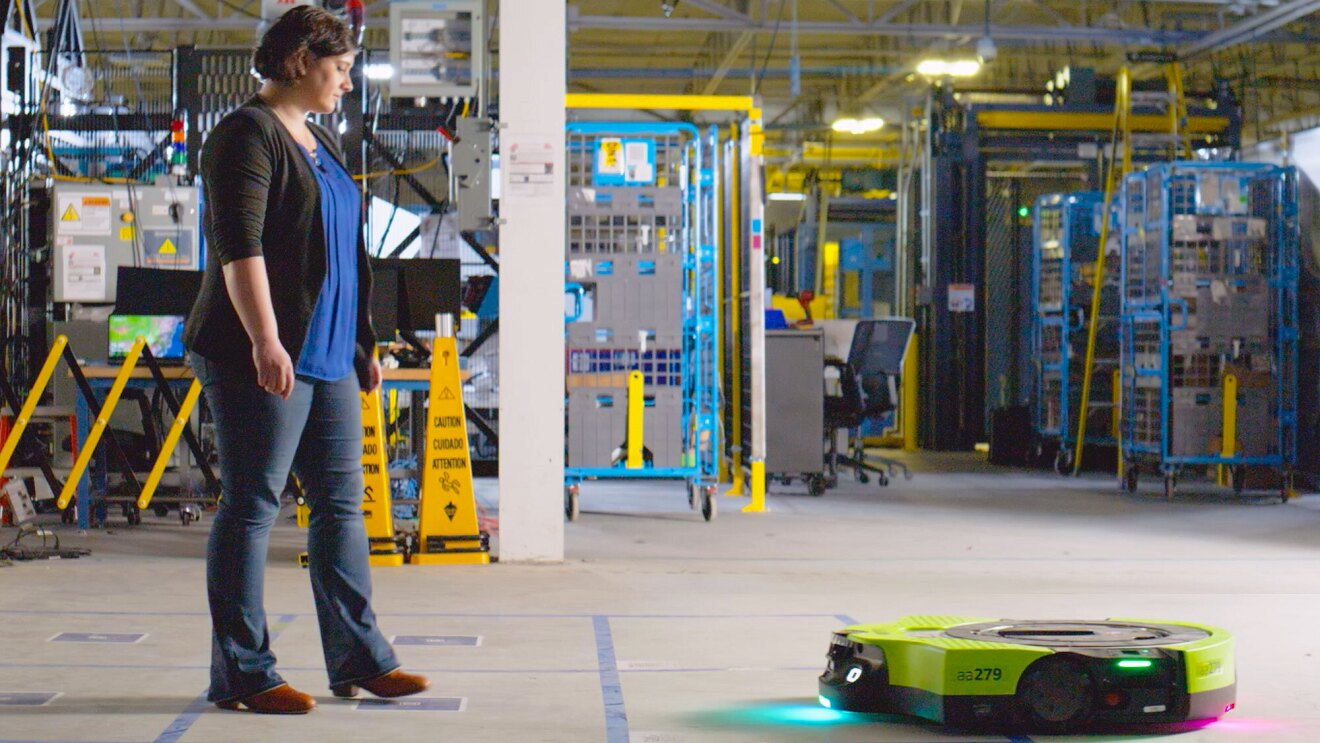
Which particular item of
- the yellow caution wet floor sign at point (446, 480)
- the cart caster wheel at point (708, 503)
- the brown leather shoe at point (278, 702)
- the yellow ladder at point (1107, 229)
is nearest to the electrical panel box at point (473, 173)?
the yellow caution wet floor sign at point (446, 480)

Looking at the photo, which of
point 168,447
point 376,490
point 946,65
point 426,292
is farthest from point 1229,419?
point 168,447

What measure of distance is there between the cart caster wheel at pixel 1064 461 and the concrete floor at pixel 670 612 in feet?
10.2

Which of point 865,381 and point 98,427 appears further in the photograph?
point 865,381

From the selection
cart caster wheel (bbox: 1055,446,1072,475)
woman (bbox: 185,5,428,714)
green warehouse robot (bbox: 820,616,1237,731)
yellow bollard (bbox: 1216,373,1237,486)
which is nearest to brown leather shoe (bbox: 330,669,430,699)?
woman (bbox: 185,5,428,714)

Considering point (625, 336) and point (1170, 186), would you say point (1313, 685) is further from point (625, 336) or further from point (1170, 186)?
point (1170, 186)

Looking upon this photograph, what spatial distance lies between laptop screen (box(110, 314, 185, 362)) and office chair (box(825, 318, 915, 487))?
445 centimetres

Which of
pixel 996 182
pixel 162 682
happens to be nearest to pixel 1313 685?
pixel 162 682

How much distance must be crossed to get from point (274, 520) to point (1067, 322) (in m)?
10.0

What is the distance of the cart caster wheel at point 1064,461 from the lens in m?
12.4

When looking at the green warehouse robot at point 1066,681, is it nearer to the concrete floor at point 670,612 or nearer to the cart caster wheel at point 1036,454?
the concrete floor at point 670,612

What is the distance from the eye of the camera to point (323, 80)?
11.2ft

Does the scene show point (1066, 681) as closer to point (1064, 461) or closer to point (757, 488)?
point (757, 488)

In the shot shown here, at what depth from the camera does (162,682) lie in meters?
3.72

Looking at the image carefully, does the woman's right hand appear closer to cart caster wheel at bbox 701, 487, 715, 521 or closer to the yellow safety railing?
cart caster wheel at bbox 701, 487, 715, 521
